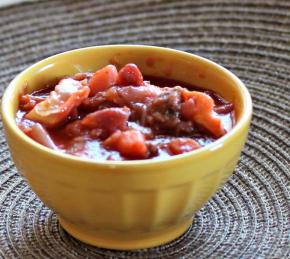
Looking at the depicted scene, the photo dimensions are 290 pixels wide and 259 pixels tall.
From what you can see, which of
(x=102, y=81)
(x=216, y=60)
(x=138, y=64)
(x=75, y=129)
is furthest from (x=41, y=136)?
(x=216, y=60)

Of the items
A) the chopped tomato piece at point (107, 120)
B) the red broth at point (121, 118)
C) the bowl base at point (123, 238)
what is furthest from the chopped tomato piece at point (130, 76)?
the bowl base at point (123, 238)

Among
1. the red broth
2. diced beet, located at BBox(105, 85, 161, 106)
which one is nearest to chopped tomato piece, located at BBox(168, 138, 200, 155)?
the red broth

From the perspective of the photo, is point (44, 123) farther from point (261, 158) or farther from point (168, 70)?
point (261, 158)

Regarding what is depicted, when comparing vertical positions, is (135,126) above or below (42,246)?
above

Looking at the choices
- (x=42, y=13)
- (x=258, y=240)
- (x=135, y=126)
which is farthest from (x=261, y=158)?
(x=42, y=13)

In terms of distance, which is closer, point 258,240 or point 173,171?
point 173,171

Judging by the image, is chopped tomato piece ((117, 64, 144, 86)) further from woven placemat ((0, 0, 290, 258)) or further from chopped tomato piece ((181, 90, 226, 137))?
woven placemat ((0, 0, 290, 258))
